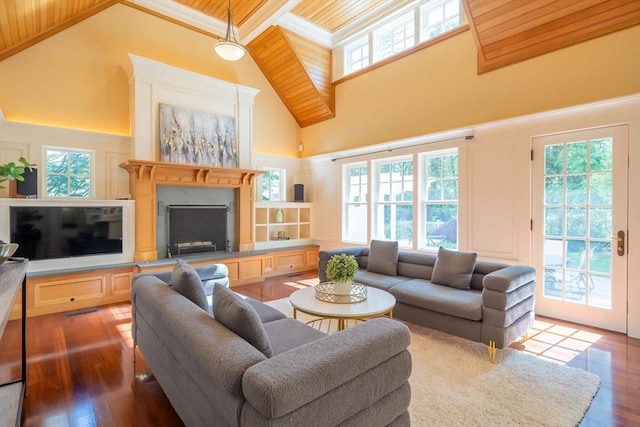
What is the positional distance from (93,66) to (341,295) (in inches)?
196

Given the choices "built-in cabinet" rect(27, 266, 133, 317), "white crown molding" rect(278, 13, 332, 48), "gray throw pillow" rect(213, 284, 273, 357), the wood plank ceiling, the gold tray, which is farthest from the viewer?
"white crown molding" rect(278, 13, 332, 48)

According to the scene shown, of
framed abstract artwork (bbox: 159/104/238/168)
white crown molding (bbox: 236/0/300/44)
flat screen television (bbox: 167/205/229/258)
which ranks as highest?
white crown molding (bbox: 236/0/300/44)

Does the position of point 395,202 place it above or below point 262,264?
above

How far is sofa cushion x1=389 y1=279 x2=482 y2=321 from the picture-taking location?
9.66 ft

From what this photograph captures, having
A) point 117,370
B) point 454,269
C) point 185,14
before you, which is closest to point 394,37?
point 185,14

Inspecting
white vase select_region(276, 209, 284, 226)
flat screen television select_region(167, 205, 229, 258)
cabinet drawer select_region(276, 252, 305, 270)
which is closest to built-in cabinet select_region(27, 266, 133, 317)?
flat screen television select_region(167, 205, 229, 258)

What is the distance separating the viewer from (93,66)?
4.84 m

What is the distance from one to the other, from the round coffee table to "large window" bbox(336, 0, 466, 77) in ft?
13.5

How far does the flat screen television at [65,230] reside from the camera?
409cm

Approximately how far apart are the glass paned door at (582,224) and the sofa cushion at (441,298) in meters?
1.37

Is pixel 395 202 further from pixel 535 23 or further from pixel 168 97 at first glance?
pixel 168 97

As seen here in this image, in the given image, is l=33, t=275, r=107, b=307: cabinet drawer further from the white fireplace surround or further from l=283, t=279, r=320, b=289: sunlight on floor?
l=283, t=279, r=320, b=289: sunlight on floor

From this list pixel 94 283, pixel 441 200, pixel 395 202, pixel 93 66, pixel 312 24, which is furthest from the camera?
pixel 312 24

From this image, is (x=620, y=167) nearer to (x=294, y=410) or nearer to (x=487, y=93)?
(x=487, y=93)
